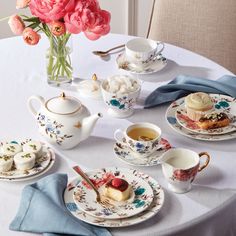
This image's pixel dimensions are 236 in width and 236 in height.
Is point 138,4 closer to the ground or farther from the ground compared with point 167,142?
closer to the ground

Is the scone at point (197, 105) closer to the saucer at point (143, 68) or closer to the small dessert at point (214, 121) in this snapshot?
the small dessert at point (214, 121)

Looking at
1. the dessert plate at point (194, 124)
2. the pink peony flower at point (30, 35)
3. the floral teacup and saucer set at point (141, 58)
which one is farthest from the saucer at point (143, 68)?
the pink peony flower at point (30, 35)

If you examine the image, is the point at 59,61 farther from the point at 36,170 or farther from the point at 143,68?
the point at 36,170

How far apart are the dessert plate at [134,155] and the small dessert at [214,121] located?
0.46ft

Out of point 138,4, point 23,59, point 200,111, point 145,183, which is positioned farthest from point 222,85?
point 138,4

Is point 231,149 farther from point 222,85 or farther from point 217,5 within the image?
point 217,5

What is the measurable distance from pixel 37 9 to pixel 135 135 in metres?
0.44

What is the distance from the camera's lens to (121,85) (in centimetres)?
183

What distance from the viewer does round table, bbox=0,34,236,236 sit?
1.46 metres

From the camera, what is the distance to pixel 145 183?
5.06 feet

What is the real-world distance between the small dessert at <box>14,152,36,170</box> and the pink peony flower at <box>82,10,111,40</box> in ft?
1.39

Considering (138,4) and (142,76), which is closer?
(142,76)

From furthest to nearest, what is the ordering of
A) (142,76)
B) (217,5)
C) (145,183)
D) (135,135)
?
1. (217,5)
2. (142,76)
3. (135,135)
4. (145,183)

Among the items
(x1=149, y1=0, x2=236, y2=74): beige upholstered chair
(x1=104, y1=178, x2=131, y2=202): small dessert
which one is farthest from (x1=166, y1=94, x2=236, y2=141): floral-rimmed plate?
(x1=149, y1=0, x2=236, y2=74): beige upholstered chair
